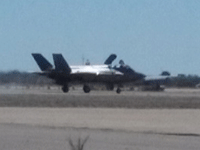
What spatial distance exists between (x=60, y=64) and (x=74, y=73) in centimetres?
216

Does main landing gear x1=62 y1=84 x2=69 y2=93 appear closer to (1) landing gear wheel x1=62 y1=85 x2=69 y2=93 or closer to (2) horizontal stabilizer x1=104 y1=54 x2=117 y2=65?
(1) landing gear wheel x1=62 y1=85 x2=69 y2=93

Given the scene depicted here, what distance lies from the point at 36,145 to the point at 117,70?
1860 inches

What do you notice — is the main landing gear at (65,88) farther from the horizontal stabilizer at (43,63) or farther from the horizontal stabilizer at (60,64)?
the horizontal stabilizer at (43,63)

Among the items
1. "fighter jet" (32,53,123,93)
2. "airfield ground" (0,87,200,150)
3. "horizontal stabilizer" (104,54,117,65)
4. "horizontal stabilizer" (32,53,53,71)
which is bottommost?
"airfield ground" (0,87,200,150)

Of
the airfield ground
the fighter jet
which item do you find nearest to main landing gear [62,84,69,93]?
the fighter jet

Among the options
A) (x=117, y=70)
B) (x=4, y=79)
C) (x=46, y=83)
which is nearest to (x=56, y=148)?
(x=117, y=70)

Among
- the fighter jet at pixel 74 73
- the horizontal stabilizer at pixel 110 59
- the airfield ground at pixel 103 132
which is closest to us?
the airfield ground at pixel 103 132

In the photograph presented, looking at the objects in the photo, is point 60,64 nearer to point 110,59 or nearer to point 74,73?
point 74,73

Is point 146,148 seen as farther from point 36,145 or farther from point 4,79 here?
point 4,79

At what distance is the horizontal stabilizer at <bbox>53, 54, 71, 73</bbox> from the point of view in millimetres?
56125

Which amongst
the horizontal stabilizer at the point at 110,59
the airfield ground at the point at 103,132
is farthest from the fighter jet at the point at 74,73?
the airfield ground at the point at 103,132

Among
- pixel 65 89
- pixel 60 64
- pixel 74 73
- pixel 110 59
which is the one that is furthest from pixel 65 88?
pixel 110 59

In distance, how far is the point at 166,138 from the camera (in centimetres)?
1462

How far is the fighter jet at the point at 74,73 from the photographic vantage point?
56.5 metres
